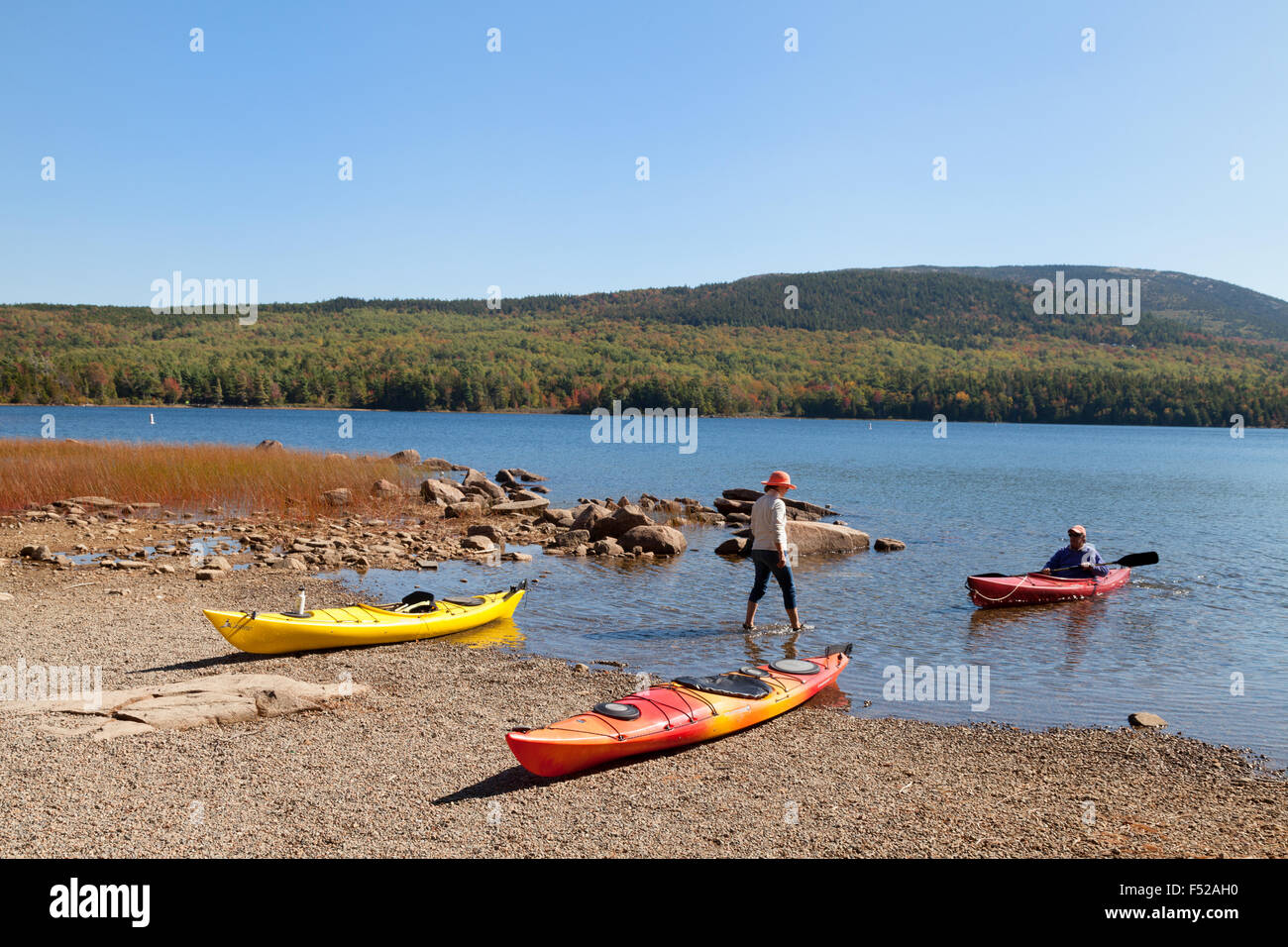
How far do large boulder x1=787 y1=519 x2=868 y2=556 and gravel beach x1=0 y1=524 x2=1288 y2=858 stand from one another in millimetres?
12270

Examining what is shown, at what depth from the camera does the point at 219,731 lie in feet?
26.5

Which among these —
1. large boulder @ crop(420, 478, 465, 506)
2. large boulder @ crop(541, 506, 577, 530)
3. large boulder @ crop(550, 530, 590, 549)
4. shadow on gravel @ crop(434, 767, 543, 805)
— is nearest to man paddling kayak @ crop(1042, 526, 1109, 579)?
large boulder @ crop(550, 530, 590, 549)

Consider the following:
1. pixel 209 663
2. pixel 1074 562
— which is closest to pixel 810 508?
pixel 1074 562

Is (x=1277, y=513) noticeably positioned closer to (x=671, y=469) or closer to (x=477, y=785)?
(x=671, y=469)

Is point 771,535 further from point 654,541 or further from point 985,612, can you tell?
point 654,541

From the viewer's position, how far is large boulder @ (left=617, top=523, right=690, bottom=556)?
21.6 m

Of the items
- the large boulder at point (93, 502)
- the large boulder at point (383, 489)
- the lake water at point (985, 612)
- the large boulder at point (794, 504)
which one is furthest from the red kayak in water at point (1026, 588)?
the large boulder at point (93, 502)

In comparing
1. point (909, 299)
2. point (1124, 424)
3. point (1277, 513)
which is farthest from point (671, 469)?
point (909, 299)

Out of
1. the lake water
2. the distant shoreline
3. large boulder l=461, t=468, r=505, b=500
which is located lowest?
the lake water

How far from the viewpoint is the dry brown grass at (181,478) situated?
78.4 feet

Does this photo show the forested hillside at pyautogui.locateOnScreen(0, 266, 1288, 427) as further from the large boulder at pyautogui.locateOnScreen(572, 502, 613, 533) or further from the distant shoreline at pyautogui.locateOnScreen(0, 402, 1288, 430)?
the large boulder at pyautogui.locateOnScreen(572, 502, 613, 533)

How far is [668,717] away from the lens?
319 inches

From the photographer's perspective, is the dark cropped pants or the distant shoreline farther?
the distant shoreline

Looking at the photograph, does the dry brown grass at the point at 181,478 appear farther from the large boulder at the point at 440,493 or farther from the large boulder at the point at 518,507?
the large boulder at the point at 518,507
